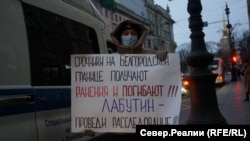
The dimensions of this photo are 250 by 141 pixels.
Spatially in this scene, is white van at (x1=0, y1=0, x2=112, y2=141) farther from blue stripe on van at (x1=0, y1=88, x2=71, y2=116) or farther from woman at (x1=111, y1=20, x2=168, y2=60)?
woman at (x1=111, y1=20, x2=168, y2=60)

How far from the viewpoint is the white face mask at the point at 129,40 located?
5133mm

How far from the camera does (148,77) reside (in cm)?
478

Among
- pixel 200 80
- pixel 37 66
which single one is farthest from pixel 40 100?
pixel 200 80

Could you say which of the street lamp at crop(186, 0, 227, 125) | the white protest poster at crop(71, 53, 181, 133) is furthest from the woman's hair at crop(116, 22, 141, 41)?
the street lamp at crop(186, 0, 227, 125)

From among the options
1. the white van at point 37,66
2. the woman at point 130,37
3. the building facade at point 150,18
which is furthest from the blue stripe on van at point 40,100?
the building facade at point 150,18

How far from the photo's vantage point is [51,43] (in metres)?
5.46

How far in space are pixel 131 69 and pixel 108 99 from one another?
0.38 meters

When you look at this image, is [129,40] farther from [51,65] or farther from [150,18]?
[150,18]

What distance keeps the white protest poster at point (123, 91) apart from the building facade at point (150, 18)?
164 ft

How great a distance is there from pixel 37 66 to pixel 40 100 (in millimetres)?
356

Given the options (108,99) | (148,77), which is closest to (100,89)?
(108,99)

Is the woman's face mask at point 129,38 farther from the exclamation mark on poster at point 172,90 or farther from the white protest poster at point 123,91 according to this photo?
the exclamation mark on poster at point 172,90

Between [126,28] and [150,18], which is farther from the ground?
[150,18]

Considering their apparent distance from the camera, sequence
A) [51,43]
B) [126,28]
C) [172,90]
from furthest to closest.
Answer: [51,43] < [126,28] < [172,90]
